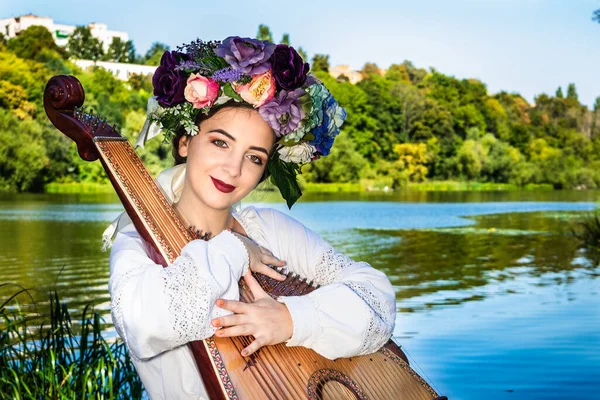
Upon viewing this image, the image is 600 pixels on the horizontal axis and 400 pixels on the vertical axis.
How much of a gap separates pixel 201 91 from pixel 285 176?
50 centimetres

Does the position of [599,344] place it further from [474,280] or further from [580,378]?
[474,280]

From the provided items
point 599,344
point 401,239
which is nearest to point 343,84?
point 401,239

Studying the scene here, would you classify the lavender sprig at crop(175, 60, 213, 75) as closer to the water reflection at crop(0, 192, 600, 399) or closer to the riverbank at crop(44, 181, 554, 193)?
the water reflection at crop(0, 192, 600, 399)

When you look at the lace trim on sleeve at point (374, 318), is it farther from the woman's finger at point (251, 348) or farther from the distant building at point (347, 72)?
the distant building at point (347, 72)

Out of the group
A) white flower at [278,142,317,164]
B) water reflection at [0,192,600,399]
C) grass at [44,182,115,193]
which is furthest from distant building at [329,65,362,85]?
white flower at [278,142,317,164]

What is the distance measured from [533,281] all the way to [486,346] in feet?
19.5

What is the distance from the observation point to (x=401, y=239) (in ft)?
74.9

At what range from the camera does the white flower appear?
2.89 metres

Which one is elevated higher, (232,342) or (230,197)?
(230,197)

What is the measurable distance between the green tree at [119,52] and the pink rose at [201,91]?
94575mm

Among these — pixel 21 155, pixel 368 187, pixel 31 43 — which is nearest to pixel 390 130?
pixel 368 187

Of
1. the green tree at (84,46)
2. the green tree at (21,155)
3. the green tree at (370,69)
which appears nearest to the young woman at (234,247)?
the green tree at (21,155)

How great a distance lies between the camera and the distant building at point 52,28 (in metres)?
105

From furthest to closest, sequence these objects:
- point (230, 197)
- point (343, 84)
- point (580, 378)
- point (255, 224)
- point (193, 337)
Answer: point (343, 84) < point (580, 378) < point (255, 224) < point (230, 197) < point (193, 337)
